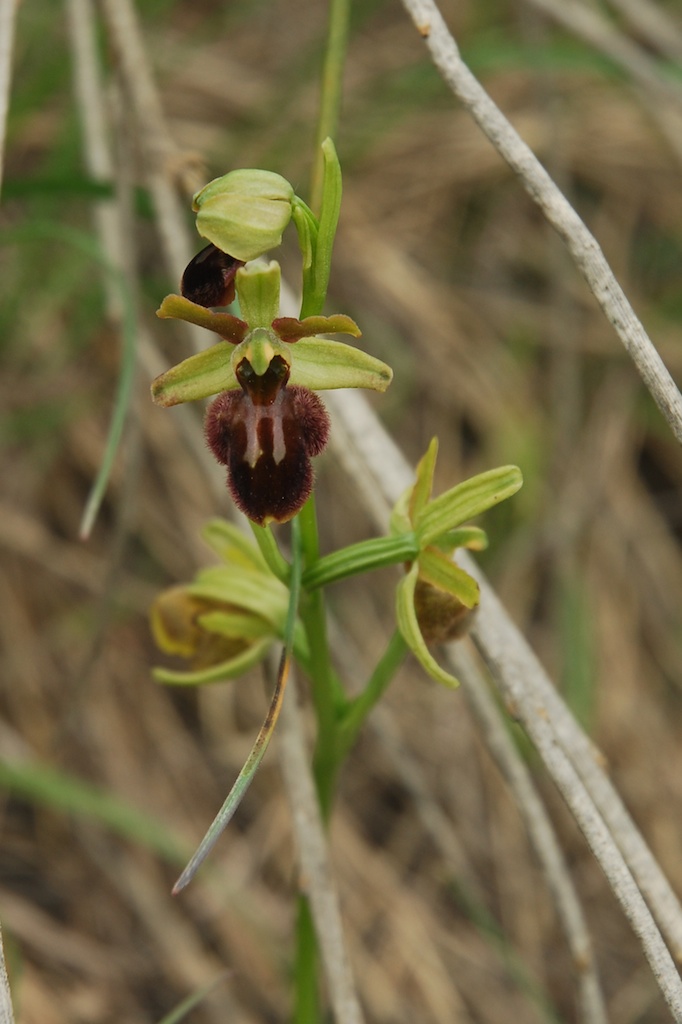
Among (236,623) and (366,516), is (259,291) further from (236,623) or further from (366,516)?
(366,516)

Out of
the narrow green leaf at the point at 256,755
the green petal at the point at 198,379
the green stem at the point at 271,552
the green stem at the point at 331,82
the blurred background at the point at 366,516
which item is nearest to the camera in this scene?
the narrow green leaf at the point at 256,755

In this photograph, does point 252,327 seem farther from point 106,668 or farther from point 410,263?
point 410,263

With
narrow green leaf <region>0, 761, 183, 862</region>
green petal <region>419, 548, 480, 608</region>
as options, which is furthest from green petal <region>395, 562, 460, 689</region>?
narrow green leaf <region>0, 761, 183, 862</region>

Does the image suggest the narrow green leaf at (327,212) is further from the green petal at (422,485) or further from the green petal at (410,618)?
the green petal at (410,618)

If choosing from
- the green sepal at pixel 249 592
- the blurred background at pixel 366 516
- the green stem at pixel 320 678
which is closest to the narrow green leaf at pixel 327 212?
the green stem at pixel 320 678

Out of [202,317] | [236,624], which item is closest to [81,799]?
[236,624]

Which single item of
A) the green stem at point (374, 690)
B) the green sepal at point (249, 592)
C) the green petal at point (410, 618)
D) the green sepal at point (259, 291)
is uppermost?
the green sepal at point (259, 291)

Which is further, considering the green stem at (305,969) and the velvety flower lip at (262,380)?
the green stem at (305,969)
